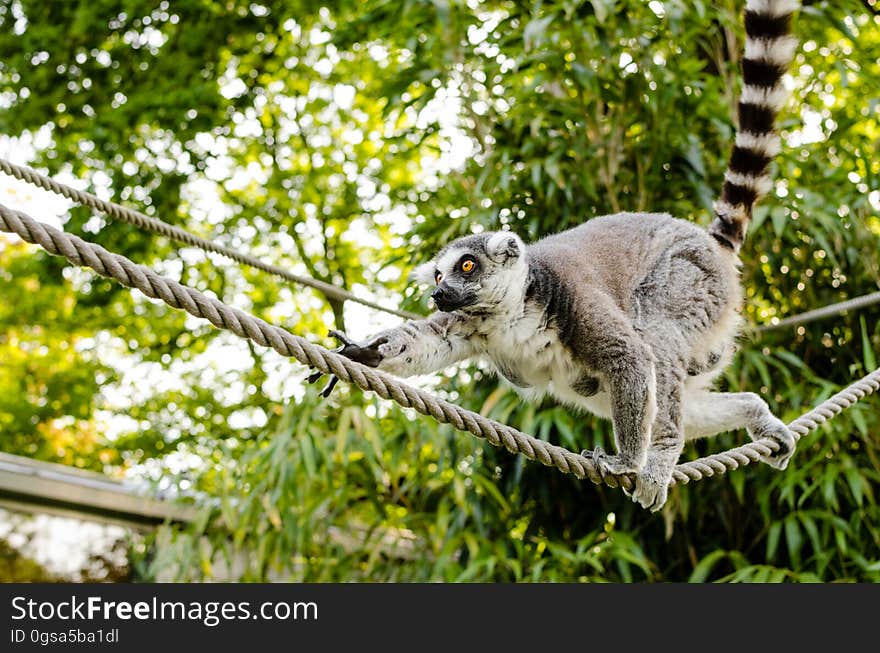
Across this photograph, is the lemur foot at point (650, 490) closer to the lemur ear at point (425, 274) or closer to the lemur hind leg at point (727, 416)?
the lemur hind leg at point (727, 416)

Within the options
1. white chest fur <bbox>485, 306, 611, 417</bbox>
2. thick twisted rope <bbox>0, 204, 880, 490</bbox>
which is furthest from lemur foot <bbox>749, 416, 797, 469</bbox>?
white chest fur <bbox>485, 306, 611, 417</bbox>

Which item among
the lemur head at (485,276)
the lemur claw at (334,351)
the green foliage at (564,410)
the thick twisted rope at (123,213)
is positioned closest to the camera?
the lemur claw at (334,351)

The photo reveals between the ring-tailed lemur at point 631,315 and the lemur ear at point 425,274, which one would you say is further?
the lemur ear at point 425,274

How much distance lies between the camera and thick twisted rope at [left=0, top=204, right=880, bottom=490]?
1.61 meters

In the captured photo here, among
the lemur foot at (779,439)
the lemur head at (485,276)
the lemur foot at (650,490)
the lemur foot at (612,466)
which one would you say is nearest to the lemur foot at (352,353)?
the lemur head at (485,276)

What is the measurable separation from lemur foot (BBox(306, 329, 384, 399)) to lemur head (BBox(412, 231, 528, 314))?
1.07 ft

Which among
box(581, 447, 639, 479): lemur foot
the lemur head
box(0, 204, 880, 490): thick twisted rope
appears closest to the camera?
box(0, 204, 880, 490): thick twisted rope

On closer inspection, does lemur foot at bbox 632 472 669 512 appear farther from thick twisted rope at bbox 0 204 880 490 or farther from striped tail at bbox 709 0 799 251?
striped tail at bbox 709 0 799 251

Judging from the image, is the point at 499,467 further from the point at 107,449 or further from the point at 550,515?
the point at 107,449

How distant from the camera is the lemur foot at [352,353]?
2207 millimetres

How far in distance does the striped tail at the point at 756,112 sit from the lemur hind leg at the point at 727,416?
527mm

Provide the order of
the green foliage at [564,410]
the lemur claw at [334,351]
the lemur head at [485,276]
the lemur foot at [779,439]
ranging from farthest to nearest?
1. the green foliage at [564,410]
2. the lemur foot at [779,439]
3. the lemur head at [485,276]
4. the lemur claw at [334,351]

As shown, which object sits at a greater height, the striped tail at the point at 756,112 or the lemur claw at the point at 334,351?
the striped tail at the point at 756,112

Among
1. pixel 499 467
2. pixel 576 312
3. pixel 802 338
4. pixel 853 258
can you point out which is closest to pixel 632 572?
pixel 499 467
